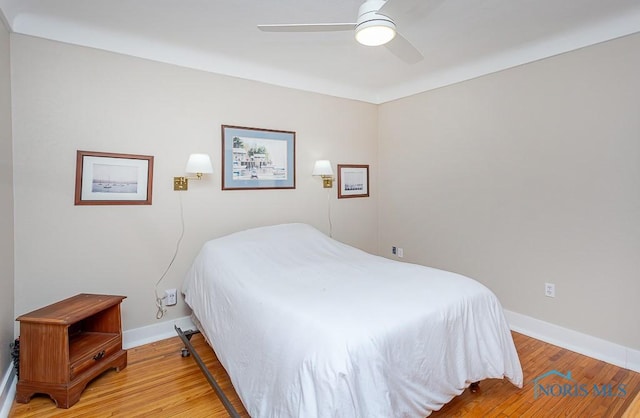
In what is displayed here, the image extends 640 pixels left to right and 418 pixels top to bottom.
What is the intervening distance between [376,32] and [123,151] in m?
2.09

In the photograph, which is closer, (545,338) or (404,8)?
(404,8)

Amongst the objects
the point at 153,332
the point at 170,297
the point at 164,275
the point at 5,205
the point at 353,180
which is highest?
the point at 353,180

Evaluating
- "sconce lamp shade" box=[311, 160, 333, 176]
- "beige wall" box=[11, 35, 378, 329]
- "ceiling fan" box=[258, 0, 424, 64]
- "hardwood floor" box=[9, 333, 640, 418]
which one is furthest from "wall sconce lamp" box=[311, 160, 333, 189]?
"hardwood floor" box=[9, 333, 640, 418]

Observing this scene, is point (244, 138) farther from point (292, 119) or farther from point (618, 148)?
point (618, 148)

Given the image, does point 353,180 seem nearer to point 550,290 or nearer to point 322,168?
point 322,168

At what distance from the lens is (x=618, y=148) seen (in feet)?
7.82

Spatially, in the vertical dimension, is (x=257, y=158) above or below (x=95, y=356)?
above

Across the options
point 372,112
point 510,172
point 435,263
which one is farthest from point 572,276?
point 372,112

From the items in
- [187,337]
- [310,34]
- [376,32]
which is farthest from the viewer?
[187,337]

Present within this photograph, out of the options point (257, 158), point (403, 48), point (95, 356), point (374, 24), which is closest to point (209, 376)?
point (95, 356)

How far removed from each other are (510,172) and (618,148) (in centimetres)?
74

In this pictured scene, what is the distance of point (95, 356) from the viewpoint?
2.16m

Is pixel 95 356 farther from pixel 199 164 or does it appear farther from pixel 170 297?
pixel 199 164

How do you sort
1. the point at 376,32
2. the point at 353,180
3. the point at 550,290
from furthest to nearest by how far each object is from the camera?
1. the point at 353,180
2. the point at 550,290
3. the point at 376,32
